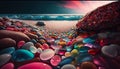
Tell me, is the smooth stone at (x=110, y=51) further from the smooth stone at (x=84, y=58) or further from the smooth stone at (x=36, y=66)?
the smooth stone at (x=36, y=66)

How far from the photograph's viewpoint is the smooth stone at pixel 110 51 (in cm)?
158

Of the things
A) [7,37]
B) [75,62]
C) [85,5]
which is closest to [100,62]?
[75,62]

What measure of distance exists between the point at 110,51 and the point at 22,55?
0.68 metres

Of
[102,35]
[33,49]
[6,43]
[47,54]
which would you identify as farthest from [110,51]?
[6,43]

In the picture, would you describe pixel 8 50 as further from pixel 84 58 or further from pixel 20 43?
pixel 84 58

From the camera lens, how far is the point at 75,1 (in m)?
2.94

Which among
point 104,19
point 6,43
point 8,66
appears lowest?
point 8,66

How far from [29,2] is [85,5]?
0.75 m

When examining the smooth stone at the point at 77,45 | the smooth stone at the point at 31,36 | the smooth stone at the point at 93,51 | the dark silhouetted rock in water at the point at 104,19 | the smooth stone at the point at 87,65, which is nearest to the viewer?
the smooth stone at the point at 87,65

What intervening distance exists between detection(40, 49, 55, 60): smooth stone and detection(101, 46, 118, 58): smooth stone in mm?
401

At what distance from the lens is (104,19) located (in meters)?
1.89

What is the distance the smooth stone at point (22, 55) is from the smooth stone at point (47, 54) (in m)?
0.08

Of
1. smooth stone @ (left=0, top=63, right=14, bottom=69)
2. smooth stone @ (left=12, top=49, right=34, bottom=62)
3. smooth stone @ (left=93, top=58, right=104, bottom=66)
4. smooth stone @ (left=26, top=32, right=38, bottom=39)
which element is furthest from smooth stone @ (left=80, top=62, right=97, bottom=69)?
smooth stone @ (left=26, top=32, right=38, bottom=39)

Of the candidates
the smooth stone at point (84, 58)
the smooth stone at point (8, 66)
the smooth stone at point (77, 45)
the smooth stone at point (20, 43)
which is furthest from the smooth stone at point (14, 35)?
the smooth stone at point (84, 58)
